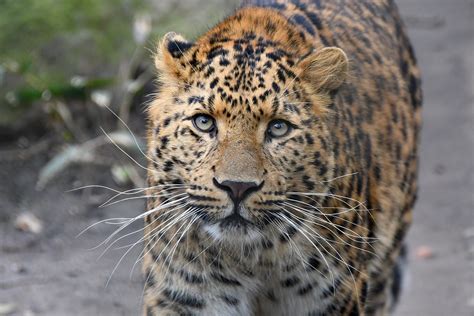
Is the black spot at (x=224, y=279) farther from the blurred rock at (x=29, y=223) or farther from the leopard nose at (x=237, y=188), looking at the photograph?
the blurred rock at (x=29, y=223)

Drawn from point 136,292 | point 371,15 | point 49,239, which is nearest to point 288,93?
point 371,15

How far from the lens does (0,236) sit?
8.80 metres

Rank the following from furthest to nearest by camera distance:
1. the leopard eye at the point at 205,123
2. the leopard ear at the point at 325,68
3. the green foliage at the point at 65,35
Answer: the green foliage at the point at 65,35, the leopard ear at the point at 325,68, the leopard eye at the point at 205,123

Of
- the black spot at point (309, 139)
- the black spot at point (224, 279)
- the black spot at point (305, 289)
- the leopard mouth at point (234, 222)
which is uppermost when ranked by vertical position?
the black spot at point (309, 139)

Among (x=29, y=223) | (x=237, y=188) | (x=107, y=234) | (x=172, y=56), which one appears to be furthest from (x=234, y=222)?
(x=29, y=223)

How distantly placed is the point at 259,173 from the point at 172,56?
0.89m

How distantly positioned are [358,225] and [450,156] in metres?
5.51

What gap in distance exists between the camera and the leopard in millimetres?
4887

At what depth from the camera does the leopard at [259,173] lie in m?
4.89

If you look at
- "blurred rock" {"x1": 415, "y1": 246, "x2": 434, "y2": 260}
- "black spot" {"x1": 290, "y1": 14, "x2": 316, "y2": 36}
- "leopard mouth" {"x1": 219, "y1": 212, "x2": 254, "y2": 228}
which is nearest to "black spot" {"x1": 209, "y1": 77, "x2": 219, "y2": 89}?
"leopard mouth" {"x1": 219, "y1": 212, "x2": 254, "y2": 228}

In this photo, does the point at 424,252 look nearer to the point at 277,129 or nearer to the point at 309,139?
the point at 309,139

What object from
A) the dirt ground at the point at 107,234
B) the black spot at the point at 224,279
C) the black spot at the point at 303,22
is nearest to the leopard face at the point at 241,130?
the black spot at the point at 224,279

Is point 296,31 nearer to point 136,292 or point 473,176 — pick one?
point 136,292

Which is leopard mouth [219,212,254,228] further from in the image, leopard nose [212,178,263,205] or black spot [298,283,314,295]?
black spot [298,283,314,295]
